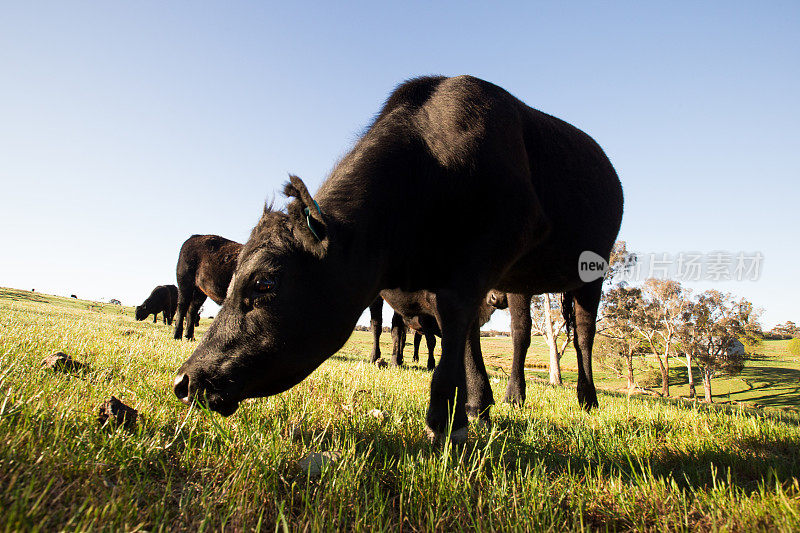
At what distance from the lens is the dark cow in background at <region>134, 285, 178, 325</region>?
4044 centimetres

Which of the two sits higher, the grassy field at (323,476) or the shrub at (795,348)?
the grassy field at (323,476)

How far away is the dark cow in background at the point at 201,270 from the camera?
1190 cm

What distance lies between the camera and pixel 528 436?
9.56 ft

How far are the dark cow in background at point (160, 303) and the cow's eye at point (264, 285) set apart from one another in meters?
42.8

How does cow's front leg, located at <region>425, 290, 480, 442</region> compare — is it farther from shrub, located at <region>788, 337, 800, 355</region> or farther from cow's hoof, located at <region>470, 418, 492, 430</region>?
shrub, located at <region>788, 337, 800, 355</region>

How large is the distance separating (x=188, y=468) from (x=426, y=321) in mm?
7489

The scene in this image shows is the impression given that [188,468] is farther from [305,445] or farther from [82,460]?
[305,445]

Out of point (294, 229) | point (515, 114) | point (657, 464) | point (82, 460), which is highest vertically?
point (515, 114)

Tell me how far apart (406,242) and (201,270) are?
10879 mm

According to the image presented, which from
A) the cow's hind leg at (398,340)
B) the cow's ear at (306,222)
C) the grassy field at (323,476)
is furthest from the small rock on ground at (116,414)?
the cow's hind leg at (398,340)

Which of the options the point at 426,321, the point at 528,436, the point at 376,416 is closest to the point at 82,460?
the point at 376,416

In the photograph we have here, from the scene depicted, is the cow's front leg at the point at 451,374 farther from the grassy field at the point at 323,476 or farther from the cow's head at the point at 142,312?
the cow's head at the point at 142,312

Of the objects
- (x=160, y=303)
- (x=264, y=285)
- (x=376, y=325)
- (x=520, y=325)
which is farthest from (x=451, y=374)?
(x=160, y=303)

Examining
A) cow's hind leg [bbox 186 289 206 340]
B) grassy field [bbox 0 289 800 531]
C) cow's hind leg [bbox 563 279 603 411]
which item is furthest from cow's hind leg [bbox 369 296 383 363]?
grassy field [bbox 0 289 800 531]
